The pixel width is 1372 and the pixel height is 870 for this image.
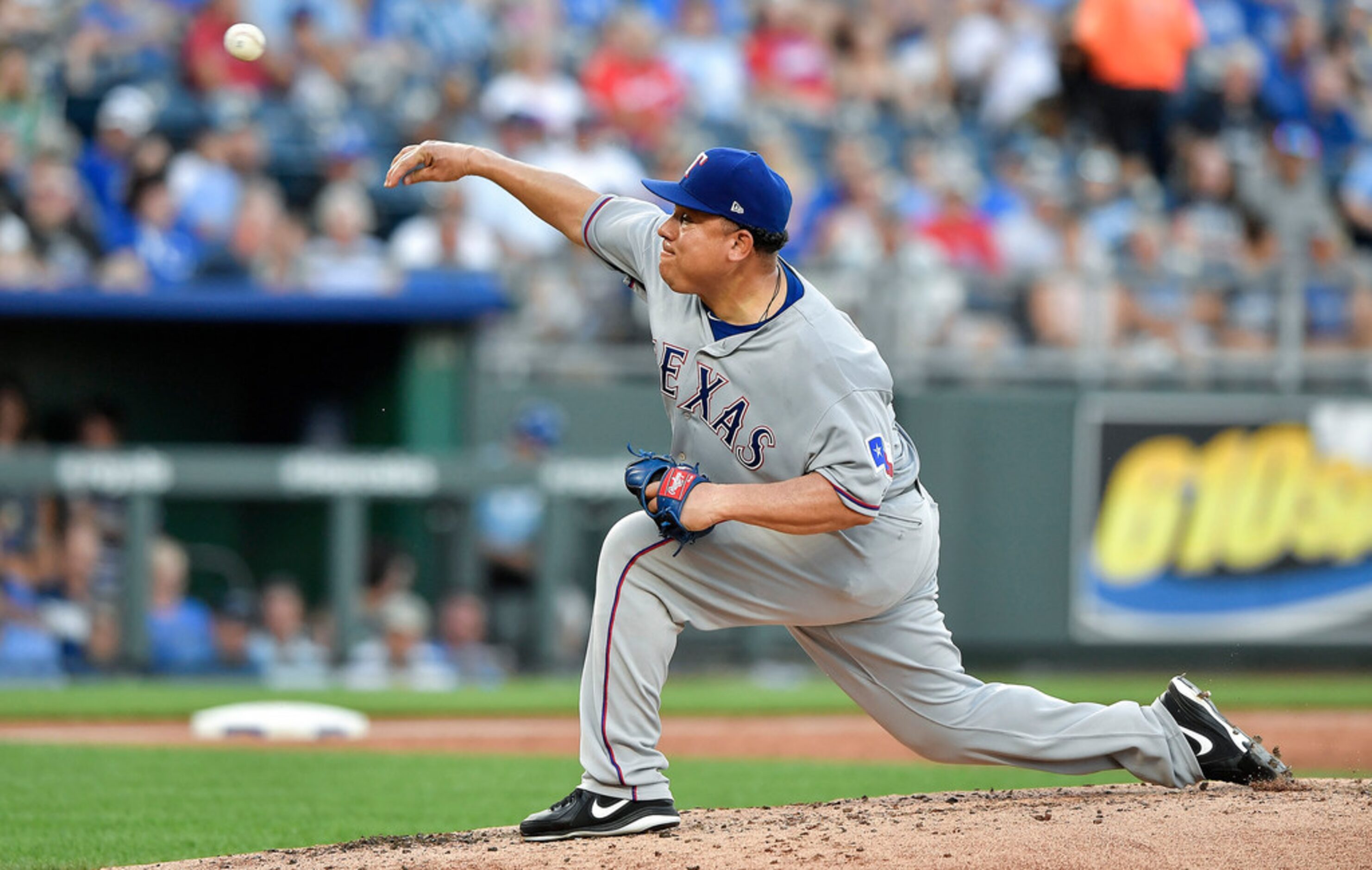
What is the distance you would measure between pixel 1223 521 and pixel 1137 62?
3.92 m

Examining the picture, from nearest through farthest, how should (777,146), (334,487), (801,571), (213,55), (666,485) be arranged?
(666,485), (801,571), (334,487), (213,55), (777,146)

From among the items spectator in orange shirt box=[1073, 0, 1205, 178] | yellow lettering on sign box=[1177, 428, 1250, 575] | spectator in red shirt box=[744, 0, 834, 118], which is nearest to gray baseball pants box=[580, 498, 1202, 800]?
yellow lettering on sign box=[1177, 428, 1250, 575]

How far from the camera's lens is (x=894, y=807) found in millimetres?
4742

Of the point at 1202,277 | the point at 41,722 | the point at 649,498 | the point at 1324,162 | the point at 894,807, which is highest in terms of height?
the point at 1324,162

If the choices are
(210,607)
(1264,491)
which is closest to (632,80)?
(210,607)

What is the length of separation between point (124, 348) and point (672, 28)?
5.46m

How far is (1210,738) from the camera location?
478cm

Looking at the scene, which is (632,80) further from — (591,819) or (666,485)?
(591,819)

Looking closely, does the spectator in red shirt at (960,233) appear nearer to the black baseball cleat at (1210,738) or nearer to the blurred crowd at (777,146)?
the blurred crowd at (777,146)

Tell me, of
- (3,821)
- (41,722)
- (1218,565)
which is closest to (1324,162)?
(1218,565)

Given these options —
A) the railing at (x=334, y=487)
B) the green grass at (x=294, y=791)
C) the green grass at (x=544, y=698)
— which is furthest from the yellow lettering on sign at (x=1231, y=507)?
the green grass at (x=294, y=791)

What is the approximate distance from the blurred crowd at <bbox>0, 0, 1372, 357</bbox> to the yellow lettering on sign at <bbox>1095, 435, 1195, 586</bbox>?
2.67ft

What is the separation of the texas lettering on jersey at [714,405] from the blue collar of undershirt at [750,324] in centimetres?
9

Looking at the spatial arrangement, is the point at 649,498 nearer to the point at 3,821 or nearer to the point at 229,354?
the point at 3,821
